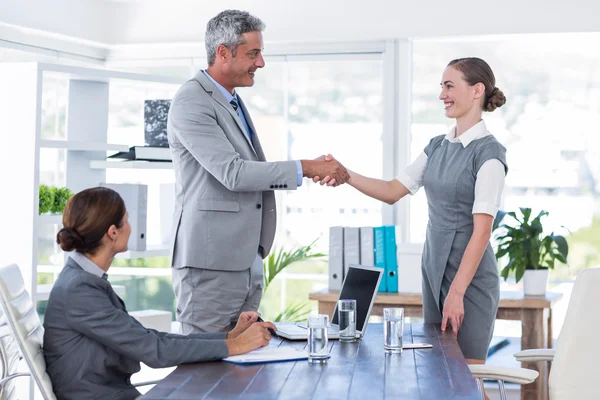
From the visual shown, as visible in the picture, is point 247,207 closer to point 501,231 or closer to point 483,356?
point 483,356

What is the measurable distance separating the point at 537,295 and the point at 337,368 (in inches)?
94.2

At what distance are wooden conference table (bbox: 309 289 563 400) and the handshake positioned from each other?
3.83 ft

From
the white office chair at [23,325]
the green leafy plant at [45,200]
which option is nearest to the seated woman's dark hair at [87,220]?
the white office chair at [23,325]

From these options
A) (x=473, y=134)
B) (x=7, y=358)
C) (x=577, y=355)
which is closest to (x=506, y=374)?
(x=577, y=355)

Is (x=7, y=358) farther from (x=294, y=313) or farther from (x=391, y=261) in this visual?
(x=294, y=313)

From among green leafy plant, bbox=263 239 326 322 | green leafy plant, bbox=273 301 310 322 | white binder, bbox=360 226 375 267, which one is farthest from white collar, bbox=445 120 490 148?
green leafy plant, bbox=273 301 310 322

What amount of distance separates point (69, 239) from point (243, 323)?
60 cm

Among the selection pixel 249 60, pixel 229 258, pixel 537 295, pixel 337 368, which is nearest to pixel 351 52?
pixel 537 295

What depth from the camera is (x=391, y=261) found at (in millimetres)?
4258

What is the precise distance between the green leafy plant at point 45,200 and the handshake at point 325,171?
156 cm

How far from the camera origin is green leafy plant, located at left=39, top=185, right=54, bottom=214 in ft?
13.0

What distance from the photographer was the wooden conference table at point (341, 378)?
5.90 feet

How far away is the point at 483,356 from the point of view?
2762 millimetres

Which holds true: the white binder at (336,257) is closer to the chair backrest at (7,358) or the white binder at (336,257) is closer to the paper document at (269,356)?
the chair backrest at (7,358)
